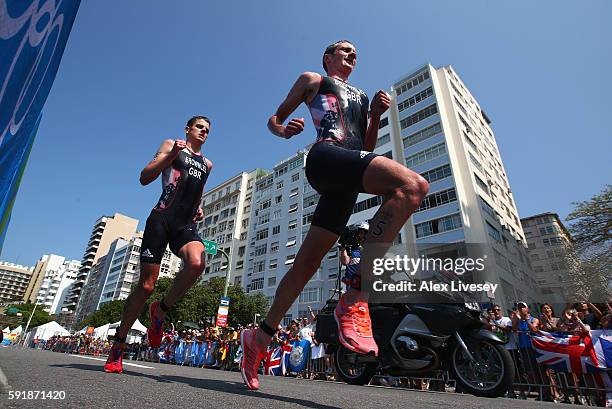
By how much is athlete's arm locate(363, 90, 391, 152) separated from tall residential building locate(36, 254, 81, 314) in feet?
528

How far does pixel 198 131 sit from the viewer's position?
407 centimetres

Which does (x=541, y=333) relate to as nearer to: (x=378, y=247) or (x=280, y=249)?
(x=378, y=247)

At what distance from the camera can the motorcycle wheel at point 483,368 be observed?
3668 mm

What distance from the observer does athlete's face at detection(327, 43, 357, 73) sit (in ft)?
9.62

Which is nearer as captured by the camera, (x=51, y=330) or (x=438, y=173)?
(x=51, y=330)

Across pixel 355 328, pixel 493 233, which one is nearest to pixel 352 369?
pixel 355 328

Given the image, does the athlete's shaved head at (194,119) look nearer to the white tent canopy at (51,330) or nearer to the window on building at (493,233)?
the window on building at (493,233)

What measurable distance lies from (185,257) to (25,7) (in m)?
2.37

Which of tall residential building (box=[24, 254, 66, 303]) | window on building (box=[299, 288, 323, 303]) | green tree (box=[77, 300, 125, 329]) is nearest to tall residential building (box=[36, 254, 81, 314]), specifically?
tall residential building (box=[24, 254, 66, 303])

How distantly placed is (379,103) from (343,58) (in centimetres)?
56

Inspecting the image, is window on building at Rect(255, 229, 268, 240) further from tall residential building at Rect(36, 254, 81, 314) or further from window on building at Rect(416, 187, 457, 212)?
tall residential building at Rect(36, 254, 81, 314)

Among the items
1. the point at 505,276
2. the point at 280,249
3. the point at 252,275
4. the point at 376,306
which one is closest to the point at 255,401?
the point at 376,306

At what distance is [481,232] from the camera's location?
115ft

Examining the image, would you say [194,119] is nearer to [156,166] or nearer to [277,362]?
[156,166]
